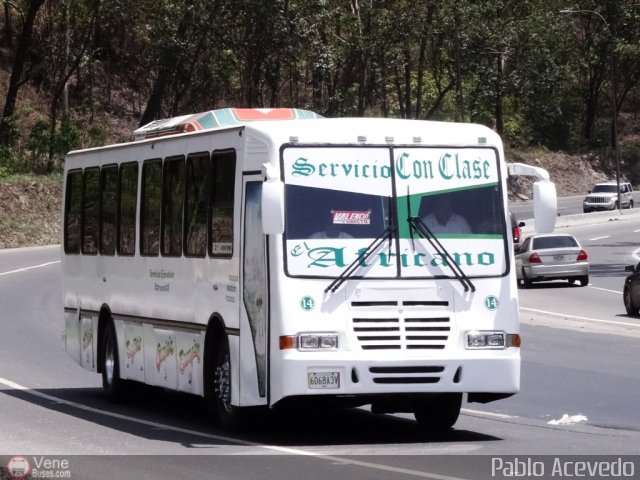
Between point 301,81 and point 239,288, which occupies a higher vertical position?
point 301,81

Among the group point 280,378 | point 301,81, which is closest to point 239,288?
point 280,378

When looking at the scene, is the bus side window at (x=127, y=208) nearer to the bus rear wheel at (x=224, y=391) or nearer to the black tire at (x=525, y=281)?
the bus rear wheel at (x=224, y=391)

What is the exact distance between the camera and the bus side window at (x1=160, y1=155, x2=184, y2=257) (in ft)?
47.2

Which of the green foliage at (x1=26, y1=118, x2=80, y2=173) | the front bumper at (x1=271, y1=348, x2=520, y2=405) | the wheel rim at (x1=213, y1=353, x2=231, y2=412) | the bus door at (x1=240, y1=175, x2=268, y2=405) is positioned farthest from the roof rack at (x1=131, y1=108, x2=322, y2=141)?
the green foliage at (x1=26, y1=118, x2=80, y2=173)

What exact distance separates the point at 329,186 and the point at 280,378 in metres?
1.78

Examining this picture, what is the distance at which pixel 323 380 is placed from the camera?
11688mm

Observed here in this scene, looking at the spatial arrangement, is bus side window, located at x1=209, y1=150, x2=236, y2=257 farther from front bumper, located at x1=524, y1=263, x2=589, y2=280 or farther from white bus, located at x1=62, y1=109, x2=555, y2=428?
front bumper, located at x1=524, y1=263, x2=589, y2=280

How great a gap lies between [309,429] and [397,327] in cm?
194

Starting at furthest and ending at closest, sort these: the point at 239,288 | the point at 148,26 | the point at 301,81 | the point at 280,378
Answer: the point at 301,81 < the point at 148,26 < the point at 239,288 < the point at 280,378

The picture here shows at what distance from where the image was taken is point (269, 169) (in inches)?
471

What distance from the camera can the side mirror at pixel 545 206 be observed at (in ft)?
40.9

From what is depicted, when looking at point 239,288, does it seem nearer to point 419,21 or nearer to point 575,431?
point 575,431

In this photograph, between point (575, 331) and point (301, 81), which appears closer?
point (575, 331)

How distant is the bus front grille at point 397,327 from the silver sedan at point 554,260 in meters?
28.3
